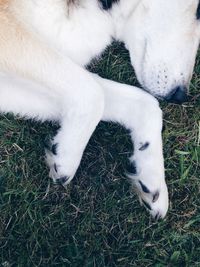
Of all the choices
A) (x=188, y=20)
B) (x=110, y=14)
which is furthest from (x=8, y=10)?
(x=188, y=20)

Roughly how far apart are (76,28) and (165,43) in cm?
56

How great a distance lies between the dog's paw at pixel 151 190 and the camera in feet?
10.8

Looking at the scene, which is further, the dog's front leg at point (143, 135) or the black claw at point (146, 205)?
the black claw at point (146, 205)

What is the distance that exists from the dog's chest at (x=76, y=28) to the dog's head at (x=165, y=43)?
179mm

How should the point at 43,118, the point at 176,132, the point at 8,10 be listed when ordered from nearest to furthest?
the point at 8,10 < the point at 43,118 < the point at 176,132

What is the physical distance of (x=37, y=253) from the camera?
139 inches

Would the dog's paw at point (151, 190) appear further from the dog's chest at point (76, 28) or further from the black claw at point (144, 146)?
the dog's chest at point (76, 28)

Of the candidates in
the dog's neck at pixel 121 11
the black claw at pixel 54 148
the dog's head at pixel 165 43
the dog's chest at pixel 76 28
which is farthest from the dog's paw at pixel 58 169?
the dog's neck at pixel 121 11

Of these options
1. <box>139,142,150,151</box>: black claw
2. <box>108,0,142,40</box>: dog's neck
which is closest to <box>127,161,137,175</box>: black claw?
<box>139,142,150,151</box>: black claw

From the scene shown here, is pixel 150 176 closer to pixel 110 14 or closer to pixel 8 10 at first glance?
pixel 110 14

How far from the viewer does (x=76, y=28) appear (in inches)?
128

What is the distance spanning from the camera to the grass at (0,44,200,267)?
3545mm

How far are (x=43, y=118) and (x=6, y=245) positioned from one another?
2.95ft

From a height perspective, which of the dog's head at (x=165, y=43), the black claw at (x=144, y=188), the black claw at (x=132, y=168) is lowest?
the black claw at (x=144, y=188)
